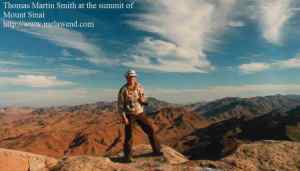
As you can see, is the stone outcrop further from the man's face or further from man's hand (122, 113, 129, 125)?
the man's face

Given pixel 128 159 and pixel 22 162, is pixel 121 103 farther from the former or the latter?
pixel 22 162

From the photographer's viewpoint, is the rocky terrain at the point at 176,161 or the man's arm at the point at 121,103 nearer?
the rocky terrain at the point at 176,161

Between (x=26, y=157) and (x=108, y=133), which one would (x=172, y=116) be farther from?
(x=26, y=157)

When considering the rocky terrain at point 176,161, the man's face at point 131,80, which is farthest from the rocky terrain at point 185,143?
the man's face at point 131,80

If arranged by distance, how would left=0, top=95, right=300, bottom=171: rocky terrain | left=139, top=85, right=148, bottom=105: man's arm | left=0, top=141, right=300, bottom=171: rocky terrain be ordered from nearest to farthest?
left=0, top=141, right=300, bottom=171: rocky terrain
left=0, top=95, right=300, bottom=171: rocky terrain
left=139, top=85, right=148, bottom=105: man's arm

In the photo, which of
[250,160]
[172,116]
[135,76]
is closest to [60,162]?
[135,76]

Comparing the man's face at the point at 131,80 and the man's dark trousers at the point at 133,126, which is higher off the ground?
the man's face at the point at 131,80

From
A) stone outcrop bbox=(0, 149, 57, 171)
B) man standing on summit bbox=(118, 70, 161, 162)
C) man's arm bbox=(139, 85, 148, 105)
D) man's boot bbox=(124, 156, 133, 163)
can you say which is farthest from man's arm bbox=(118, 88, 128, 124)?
stone outcrop bbox=(0, 149, 57, 171)

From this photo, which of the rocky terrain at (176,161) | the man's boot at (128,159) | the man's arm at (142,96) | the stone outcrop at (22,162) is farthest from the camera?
the man's boot at (128,159)

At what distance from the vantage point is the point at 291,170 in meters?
6.34

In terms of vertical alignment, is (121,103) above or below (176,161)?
above

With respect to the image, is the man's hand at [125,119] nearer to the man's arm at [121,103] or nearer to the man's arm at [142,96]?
the man's arm at [121,103]

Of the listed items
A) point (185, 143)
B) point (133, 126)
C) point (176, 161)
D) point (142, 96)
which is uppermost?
point (142, 96)

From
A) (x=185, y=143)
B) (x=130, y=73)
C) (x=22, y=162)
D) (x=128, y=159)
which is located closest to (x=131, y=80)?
(x=130, y=73)
